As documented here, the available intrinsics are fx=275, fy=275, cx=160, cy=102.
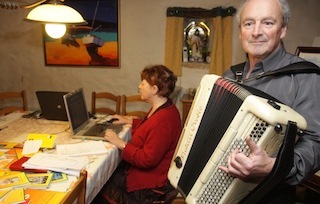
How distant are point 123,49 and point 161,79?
5.37 ft

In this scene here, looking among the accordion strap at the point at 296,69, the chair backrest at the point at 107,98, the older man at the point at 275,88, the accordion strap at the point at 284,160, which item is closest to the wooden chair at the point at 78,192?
the older man at the point at 275,88

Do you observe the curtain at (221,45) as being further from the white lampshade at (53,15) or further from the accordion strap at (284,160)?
the accordion strap at (284,160)

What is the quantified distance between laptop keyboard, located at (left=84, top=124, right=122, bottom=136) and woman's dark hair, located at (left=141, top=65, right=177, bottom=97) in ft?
1.63

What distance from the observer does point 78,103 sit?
2.09 meters

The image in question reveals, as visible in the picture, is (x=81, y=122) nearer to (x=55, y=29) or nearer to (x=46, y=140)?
(x=46, y=140)

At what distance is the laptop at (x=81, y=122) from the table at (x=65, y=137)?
0.07m

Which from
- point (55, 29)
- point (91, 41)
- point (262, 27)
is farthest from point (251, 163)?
point (91, 41)

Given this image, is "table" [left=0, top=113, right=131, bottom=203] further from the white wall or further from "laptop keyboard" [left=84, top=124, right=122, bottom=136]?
the white wall

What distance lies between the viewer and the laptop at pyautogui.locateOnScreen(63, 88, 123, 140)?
6.34 ft

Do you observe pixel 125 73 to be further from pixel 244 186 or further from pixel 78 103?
pixel 244 186

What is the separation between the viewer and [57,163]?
1.47 meters

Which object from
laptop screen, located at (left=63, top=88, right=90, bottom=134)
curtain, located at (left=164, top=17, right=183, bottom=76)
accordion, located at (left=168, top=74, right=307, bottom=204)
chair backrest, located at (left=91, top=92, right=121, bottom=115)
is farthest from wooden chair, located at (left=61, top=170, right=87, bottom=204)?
curtain, located at (left=164, top=17, right=183, bottom=76)

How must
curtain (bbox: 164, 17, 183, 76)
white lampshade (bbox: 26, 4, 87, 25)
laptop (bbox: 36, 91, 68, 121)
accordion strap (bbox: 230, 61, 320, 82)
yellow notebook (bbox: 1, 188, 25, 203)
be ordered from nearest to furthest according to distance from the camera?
1. accordion strap (bbox: 230, 61, 320, 82)
2. yellow notebook (bbox: 1, 188, 25, 203)
3. white lampshade (bbox: 26, 4, 87, 25)
4. laptop (bbox: 36, 91, 68, 121)
5. curtain (bbox: 164, 17, 183, 76)

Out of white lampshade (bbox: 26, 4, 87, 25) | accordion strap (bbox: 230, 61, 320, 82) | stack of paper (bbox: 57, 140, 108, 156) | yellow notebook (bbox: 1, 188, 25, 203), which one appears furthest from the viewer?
white lampshade (bbox: 26, 4, 87, 25)
